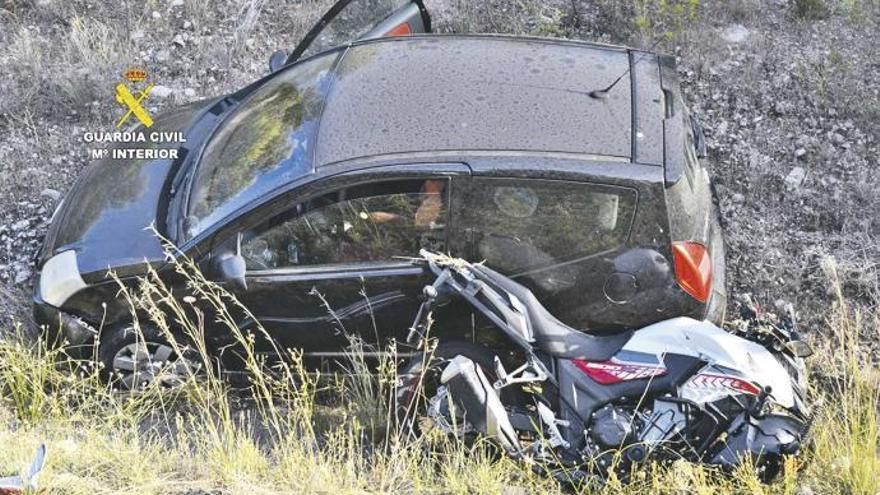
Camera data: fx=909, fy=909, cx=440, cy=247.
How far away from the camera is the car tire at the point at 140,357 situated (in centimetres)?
501

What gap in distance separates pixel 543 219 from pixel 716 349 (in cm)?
103

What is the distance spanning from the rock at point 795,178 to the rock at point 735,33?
1627mm

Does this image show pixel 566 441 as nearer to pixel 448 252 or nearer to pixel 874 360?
pixel 448 252

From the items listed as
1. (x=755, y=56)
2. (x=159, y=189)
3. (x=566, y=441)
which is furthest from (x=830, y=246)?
(x=159, y=189)

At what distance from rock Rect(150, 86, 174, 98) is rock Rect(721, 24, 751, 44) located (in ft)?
15.0

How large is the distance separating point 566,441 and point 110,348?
2537mm

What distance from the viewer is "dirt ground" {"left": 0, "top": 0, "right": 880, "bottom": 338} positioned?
5.97 meters

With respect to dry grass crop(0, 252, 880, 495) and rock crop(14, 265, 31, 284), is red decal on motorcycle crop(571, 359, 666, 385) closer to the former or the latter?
dry grass crop(0, 252, 880, 495)

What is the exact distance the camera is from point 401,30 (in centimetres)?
622

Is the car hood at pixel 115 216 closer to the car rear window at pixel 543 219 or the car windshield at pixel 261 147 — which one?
the car windshield at pixel 261 147

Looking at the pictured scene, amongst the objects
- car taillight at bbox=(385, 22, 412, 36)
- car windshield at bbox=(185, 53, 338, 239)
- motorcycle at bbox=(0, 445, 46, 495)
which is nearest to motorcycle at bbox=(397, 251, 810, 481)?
car windshield at bbox=(185, 53, 338, 239)

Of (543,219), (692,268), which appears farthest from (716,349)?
(543,219)

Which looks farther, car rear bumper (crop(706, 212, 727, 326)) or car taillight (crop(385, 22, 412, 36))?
car taillight (crop(385, 22, 412, 36))

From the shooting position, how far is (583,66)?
198 inches
